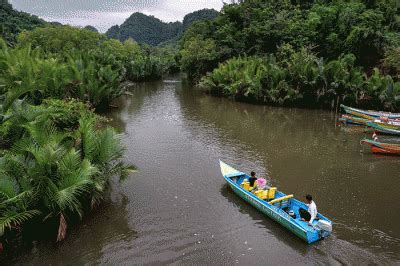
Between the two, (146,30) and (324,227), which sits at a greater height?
(146,30)

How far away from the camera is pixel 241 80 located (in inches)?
1143

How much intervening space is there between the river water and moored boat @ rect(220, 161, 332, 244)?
26 centimetres

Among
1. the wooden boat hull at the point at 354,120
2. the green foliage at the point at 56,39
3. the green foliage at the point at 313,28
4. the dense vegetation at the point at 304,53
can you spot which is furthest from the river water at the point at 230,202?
the green foliage at the point at 56,39

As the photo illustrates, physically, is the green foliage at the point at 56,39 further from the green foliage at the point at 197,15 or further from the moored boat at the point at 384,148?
the green foliage at the point at 197,15

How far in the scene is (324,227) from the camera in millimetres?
8953

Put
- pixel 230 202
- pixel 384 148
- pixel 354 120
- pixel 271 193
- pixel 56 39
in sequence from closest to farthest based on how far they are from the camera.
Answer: pixel 271 193 < pixel 230 202 < pixel 384 148 < pixel 354 120 < pixel 56 39

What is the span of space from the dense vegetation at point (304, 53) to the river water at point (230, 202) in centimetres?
607

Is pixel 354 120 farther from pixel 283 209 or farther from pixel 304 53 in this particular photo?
pixel 283 209

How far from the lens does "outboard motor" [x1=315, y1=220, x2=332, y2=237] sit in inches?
351

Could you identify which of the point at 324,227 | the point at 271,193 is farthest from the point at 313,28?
the point at 324,227

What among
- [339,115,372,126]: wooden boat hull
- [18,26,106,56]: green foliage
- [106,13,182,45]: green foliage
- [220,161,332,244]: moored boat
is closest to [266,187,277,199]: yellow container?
[220,161,332,244]: moored boat

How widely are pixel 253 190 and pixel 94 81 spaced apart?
50.4ft

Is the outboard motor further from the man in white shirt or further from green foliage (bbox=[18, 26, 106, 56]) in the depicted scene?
green foliage (bbox=[18, 26, 106, 56])

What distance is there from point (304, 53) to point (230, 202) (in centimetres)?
2236
